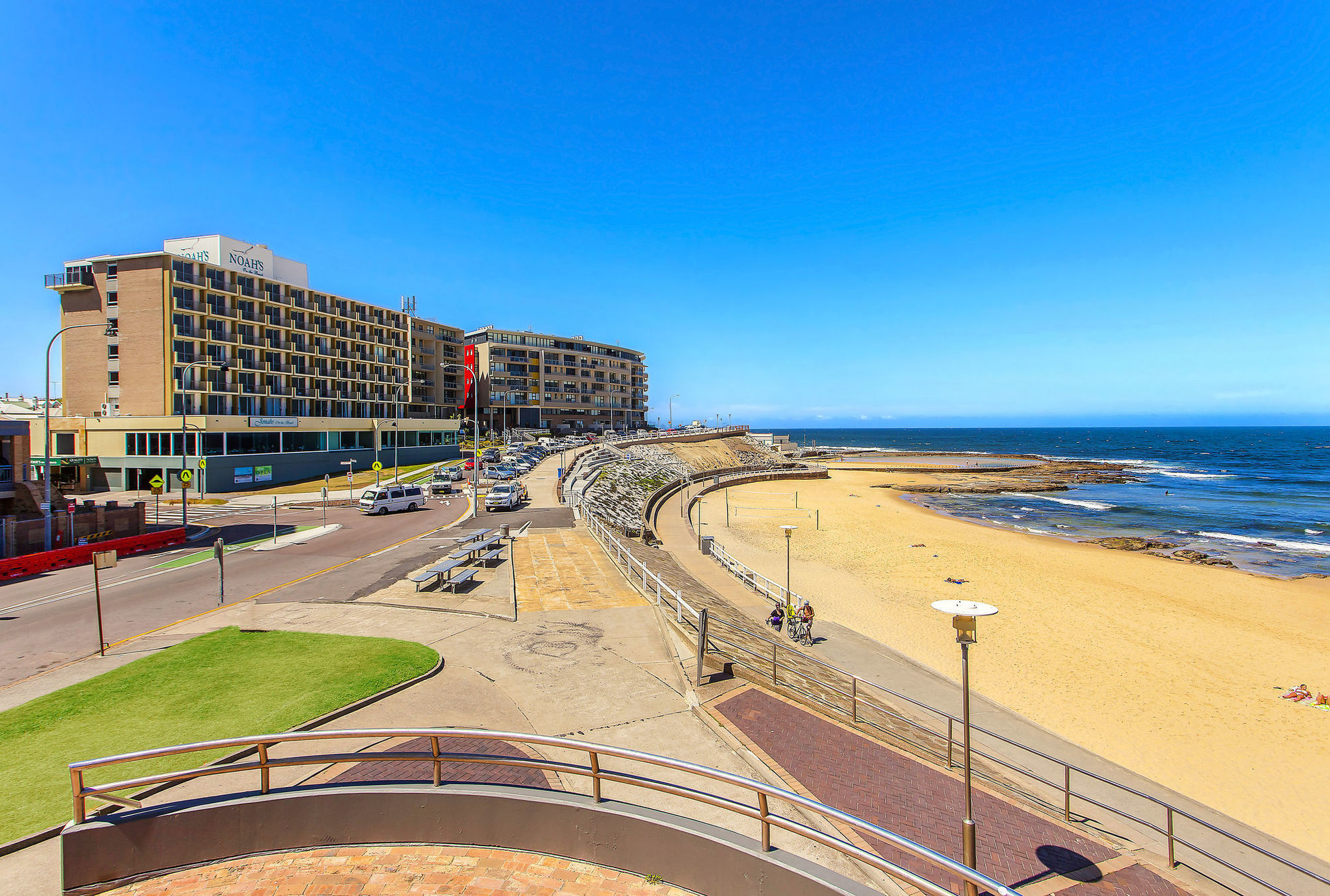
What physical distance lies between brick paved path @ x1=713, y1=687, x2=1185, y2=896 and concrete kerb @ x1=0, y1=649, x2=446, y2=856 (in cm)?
565

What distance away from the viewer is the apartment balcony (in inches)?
1980

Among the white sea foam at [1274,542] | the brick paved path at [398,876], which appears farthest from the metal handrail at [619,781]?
the white sea foam at [1274,542]

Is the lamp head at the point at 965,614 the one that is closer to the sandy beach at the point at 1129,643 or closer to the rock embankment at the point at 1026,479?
the sandy beach at the point at 1129,643

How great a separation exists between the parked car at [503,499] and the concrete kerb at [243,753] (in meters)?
23.7

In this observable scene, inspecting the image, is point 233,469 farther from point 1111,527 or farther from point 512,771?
point 1111,527

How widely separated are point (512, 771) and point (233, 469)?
175ft

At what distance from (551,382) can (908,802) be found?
106m

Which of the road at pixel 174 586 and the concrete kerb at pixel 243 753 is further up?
the concrete kerb at pixel 243 753

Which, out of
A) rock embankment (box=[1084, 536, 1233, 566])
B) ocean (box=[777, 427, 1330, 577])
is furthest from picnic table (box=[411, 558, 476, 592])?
ocean (box=[777, 427, 1330, 577])

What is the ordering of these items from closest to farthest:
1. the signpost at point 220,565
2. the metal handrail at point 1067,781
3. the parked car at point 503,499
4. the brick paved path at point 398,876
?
the brick paved path at point 398,876, the metal handrail at point 1067,781, the signpost at point 220,565, the parked car at point 503,499

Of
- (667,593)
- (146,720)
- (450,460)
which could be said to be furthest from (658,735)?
(450,460)

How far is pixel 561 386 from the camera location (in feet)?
364

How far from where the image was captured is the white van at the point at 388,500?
35.9m

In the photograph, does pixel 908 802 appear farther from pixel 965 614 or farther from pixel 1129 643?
pixel 1129 643
